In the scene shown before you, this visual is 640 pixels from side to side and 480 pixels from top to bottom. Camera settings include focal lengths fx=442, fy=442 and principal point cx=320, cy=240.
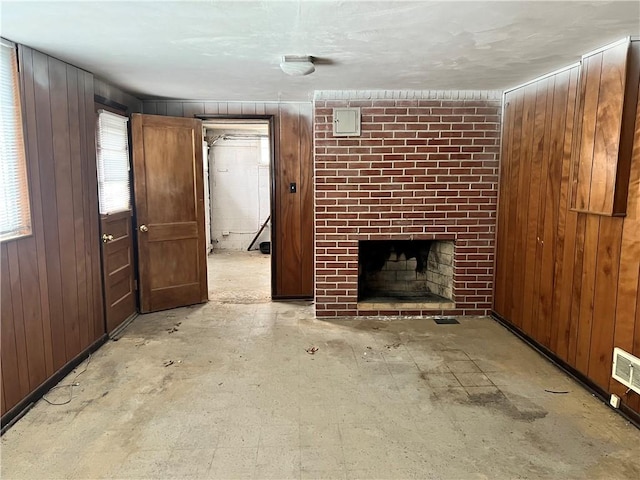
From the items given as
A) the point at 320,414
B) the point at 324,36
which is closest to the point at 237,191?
the point at 324,36

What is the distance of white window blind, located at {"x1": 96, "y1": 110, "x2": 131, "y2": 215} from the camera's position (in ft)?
12.3

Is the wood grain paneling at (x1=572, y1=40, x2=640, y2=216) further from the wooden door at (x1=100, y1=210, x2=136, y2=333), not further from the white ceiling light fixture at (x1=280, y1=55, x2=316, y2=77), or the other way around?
the wooden door at (x1=100, y1=210, x2=136, y2=333)

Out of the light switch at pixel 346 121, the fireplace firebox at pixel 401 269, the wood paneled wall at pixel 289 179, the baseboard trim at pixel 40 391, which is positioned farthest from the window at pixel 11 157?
the fireplace firebox at pixel 401 269

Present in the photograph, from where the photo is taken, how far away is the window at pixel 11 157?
2.46 metres

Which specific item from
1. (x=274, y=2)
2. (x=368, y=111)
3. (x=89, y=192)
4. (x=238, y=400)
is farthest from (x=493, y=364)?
(x=89, y=192)

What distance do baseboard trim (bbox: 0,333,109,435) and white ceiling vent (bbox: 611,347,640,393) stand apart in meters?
3.48

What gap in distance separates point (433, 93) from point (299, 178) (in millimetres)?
1664

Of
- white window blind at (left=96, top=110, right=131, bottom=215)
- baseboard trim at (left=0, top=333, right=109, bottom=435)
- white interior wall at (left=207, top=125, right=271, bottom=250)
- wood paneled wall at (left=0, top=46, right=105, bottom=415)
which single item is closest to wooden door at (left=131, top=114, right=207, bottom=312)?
white window blind at (left=96, top=110, right=131, bottom=215)

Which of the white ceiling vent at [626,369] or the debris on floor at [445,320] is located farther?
the debris on floor at [445,320]

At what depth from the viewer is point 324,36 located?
247 centimetres

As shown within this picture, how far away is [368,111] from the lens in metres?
4.20

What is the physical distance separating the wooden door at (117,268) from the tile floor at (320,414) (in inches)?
10.2

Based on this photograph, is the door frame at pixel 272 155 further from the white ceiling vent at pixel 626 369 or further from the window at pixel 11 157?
the white ceiling vent at pixel 626 369

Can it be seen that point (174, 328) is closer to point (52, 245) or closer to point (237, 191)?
point (52, 245)
